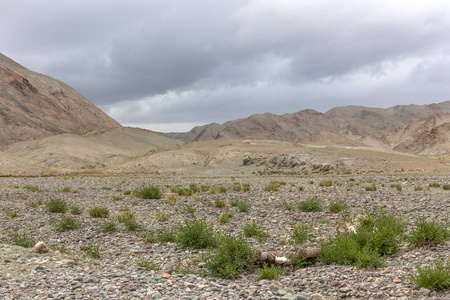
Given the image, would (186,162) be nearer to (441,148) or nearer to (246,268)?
(246,268)

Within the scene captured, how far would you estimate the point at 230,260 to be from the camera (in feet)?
29.6

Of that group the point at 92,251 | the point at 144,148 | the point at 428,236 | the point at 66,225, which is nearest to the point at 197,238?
the point at 92,251

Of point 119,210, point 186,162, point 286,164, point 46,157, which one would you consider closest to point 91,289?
point 119,210

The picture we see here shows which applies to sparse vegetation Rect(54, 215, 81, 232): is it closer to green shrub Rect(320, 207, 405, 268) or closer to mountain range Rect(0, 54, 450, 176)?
green shrub Rect(320, 207, 405, 268)

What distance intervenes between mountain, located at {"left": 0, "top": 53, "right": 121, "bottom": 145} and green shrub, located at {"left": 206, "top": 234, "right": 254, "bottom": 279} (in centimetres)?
14250

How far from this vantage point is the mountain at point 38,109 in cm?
13750

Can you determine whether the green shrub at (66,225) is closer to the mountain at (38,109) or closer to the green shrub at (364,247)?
the green shrub at (364,247)

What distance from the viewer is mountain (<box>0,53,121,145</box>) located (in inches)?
5413

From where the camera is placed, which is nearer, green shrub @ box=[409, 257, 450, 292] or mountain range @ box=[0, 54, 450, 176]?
green shrub @ box=[409, 257, 450, 292]

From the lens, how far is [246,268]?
9148 mm

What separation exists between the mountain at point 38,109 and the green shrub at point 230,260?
142499 millimetres

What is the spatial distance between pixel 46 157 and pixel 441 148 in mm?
123463

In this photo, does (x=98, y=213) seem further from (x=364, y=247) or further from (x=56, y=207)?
(x=364, y=247)

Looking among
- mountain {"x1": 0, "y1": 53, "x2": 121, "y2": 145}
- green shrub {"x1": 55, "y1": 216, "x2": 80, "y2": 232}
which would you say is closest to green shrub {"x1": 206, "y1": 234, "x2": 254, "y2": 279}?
green shrub {"x1": 55, "y1": 216, "x2": 80, "y2": 232}
